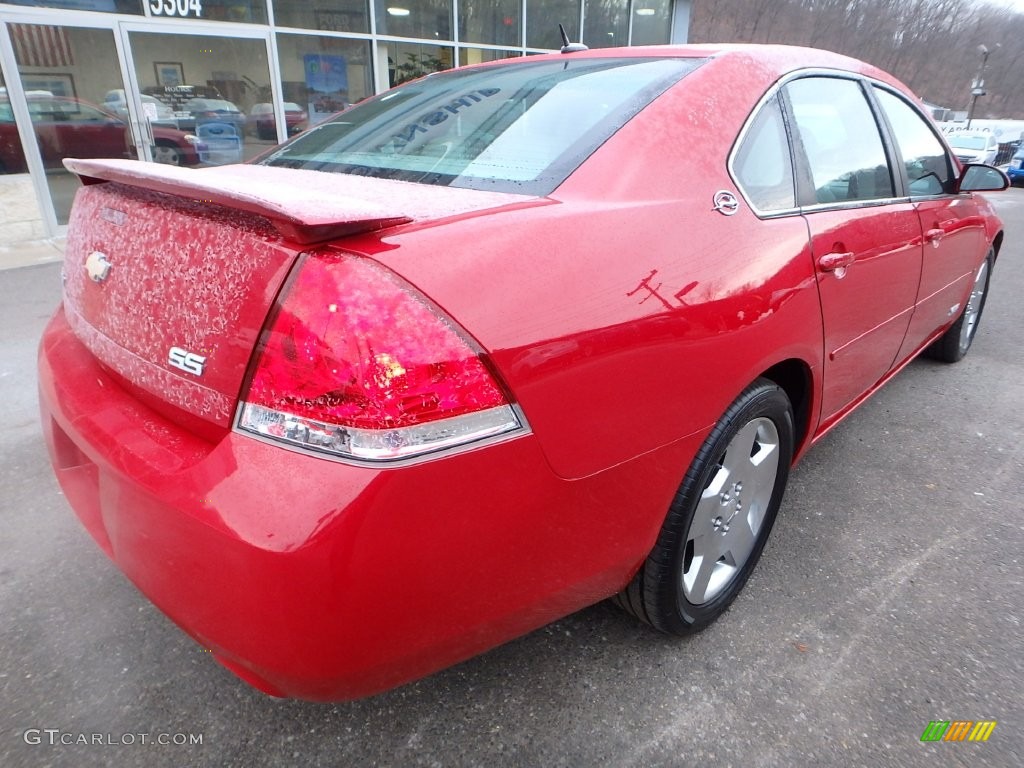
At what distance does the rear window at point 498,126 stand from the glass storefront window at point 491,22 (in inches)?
405

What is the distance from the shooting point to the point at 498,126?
6.21 ft

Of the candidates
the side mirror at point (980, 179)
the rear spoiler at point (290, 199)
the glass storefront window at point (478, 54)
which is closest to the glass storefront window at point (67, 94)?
the glass storefront window at point (478, 54)

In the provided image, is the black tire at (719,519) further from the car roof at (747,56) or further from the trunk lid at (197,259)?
the car roof at (747,56)

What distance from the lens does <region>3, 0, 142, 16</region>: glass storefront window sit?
741 centimetres

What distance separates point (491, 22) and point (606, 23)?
3.06 meters

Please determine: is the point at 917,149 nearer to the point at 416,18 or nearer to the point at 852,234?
the point at 852,234

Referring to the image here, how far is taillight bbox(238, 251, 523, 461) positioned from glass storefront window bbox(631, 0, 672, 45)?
1478 cm

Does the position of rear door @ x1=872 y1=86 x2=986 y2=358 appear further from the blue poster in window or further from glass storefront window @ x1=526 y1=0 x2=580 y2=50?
glass storefront window @ x1=526 y1=0 x2=580 y2=50

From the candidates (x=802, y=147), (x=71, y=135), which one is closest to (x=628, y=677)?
(x=802, y=147)

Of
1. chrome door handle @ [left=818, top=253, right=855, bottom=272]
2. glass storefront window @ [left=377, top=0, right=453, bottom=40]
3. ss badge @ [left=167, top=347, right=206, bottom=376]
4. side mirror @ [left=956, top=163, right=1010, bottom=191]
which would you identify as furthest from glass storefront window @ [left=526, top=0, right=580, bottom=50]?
ss badge @ [left=167, top=347, right=206, bottom=376]

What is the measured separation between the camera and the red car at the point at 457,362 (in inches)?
A: 45.1

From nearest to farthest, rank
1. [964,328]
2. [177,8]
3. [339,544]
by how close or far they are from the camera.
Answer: [339,544] → [964,328] → [177,8]

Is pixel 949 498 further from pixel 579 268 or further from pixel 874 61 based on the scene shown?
pixel 874 61

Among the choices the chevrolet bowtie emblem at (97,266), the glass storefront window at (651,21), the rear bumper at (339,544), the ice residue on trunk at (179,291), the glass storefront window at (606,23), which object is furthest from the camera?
the glass storefront window at (651,21)
